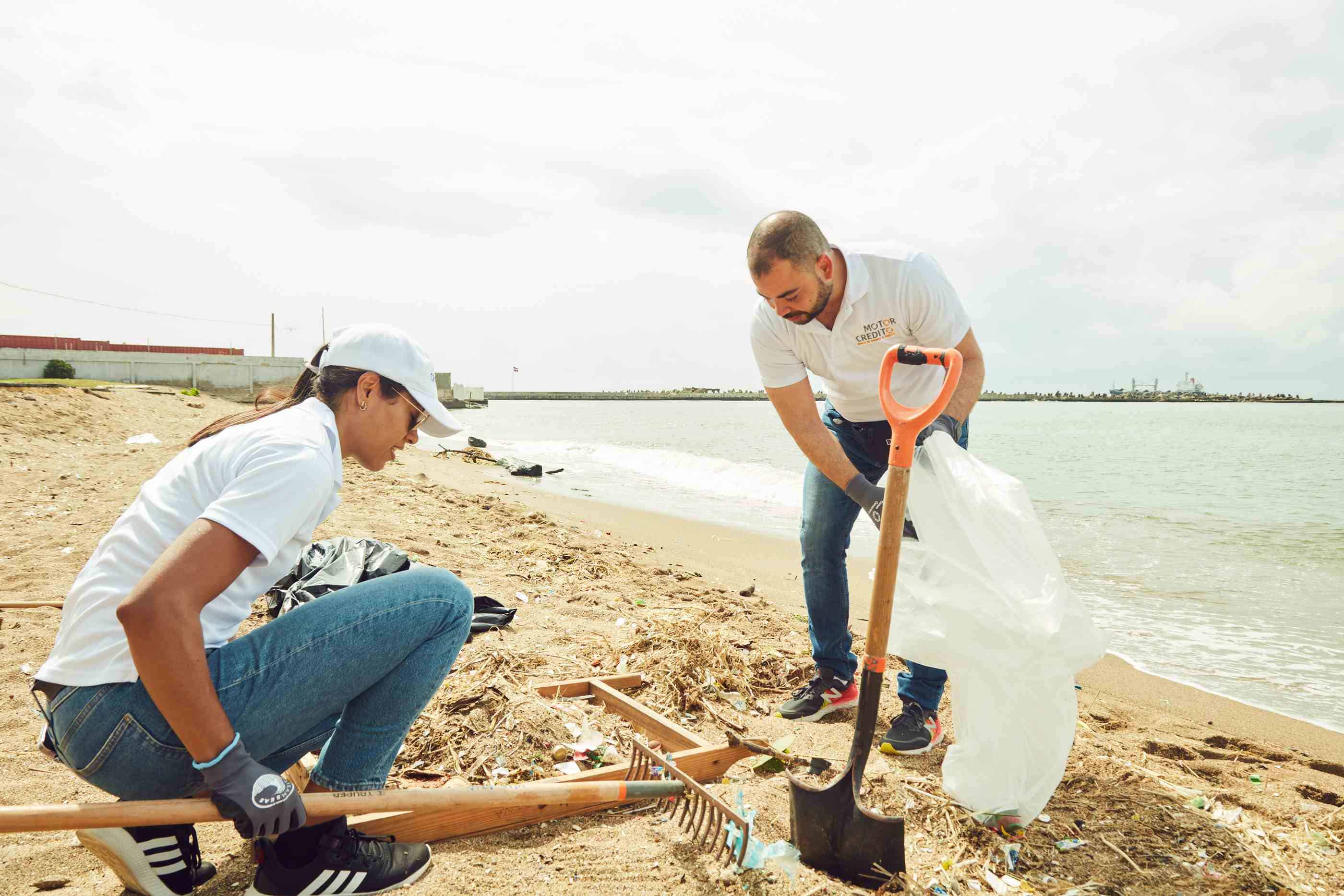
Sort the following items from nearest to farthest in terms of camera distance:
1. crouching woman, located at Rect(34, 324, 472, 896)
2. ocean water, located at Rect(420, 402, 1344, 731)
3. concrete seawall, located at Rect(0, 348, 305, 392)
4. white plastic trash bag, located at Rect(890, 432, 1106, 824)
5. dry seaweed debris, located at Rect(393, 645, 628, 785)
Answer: crouching woman, located at Rect(34, 324, 472, 896), white plastic trash bag, located at Rect(890, 432, 1106, 824), dry seaweed debris, located at Rect(393, 645, 628, 785), ocean water, located at Rect(420, 402, 1344, 731), concrete seawall, located at Rect(0, 348, 305, 392)

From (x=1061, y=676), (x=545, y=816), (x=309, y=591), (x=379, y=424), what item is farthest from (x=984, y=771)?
(x=309, y=591)

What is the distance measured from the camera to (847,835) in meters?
2.09

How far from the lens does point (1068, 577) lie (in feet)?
22.1

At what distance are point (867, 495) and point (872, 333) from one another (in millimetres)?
619

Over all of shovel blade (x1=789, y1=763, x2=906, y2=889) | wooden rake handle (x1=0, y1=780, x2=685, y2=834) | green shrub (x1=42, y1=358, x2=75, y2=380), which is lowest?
shovel blade (x1=789, y1=763, x2=906, y2=889)

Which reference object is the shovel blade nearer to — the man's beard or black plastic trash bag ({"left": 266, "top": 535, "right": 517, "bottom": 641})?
the man's beard

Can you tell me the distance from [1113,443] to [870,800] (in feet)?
87.7

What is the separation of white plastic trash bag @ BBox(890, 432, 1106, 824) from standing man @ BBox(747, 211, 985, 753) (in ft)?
0.87

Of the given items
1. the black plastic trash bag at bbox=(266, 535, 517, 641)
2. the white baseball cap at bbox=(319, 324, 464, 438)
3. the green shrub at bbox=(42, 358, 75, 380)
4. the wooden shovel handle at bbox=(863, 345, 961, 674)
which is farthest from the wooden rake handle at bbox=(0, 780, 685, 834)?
the green shrub at bbox=(42, 358, 75, 380)

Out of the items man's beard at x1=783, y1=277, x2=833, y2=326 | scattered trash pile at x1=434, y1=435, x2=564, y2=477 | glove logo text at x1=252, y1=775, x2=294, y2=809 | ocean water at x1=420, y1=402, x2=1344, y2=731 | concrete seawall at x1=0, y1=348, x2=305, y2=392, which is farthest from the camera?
concrete seawall at x1=0, y1=348, x2=305, y2=392

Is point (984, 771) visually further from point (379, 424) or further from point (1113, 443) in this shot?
point (1113, 443)

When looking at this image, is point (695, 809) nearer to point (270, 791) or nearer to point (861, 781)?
point (861, 781)

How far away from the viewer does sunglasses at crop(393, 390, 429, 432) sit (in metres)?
1.92

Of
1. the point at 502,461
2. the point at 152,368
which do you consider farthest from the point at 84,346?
the point at 502,461
